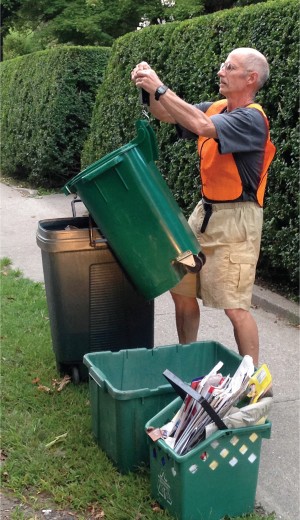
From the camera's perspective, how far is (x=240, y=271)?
11.9ft

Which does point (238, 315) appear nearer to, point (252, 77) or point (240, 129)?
point (240, 129)

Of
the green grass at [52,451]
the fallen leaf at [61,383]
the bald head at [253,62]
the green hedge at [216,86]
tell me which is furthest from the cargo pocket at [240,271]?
the green hedge at [216,86]

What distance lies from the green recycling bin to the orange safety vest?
0.82ft

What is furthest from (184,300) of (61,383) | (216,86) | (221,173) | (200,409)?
(216,86)

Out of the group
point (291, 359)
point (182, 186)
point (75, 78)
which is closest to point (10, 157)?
point (75, 78)

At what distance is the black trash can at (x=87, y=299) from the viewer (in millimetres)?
3797

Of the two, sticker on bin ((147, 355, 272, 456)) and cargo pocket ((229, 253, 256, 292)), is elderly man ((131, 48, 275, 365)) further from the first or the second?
sticker on bin ((147, 355, 272, 456))

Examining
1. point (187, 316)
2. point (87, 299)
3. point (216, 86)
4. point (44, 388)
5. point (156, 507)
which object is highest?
point (216, 86)

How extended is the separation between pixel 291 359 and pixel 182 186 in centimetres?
282

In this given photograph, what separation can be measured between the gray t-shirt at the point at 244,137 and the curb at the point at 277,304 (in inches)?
82.1

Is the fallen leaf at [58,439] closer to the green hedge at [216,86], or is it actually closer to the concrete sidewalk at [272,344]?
the concrete sidewalk at [272,344]

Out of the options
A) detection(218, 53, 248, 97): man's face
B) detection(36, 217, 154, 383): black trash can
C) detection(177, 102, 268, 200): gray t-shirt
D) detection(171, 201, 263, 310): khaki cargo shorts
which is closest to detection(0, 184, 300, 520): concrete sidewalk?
detection(171, 201, 263, 310): khaki cargo shorts

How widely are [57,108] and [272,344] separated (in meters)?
7.64

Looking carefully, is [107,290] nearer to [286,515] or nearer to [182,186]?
[286,515]
